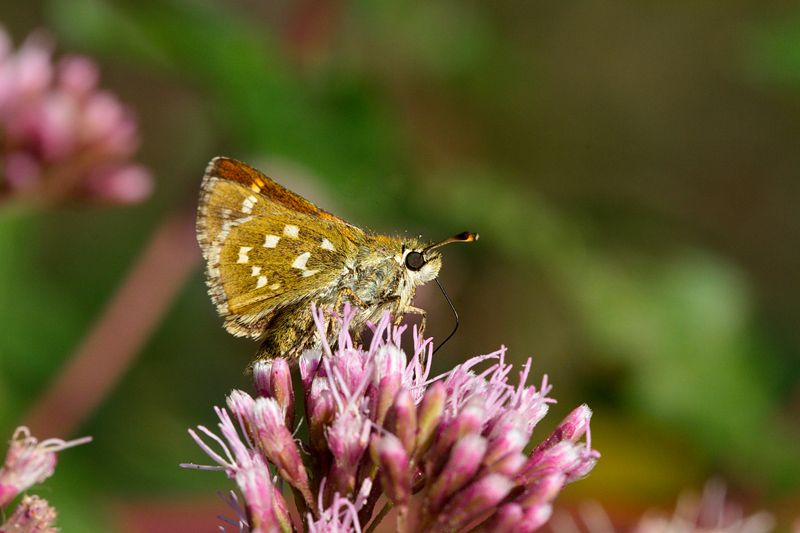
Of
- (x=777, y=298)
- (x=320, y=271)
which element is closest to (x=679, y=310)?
(x=777, y=298)

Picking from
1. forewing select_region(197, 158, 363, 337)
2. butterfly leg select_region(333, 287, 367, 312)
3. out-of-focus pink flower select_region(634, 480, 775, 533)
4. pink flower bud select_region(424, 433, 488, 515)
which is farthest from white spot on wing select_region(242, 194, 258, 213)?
out-of-focus pink flower select_region(634, 480, 775, 533)

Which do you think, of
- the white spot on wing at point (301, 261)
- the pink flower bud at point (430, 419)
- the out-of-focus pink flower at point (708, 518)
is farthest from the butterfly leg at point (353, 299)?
the out-of-focus pink flower at point (708, 518)

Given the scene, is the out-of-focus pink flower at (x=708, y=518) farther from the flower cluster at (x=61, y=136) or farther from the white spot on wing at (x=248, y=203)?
the flower cluster at (x=61, y=136)

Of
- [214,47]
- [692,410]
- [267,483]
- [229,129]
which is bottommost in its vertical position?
[692,410]

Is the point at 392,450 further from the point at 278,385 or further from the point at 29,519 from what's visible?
the point at 29,519

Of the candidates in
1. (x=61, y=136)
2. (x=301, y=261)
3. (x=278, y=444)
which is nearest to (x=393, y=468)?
(x=278, y=444)

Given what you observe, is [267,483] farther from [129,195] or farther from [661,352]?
[661,352]

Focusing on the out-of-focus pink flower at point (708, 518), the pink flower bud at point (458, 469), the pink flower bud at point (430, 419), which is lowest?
the out-of-focus pink flower at point (708, 518)

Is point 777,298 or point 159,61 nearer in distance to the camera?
point 159,61
